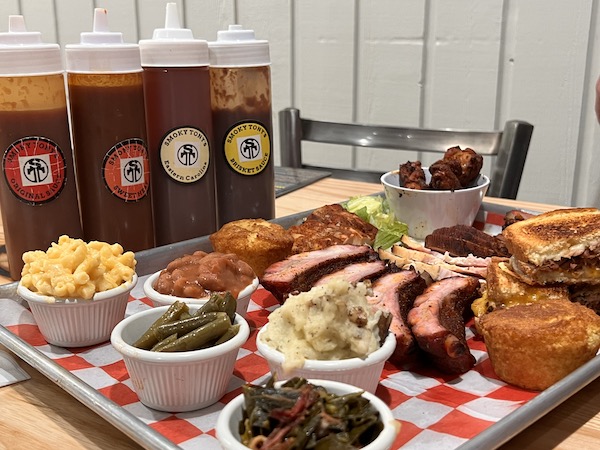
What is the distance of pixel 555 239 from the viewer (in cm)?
159

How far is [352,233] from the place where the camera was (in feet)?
7.03

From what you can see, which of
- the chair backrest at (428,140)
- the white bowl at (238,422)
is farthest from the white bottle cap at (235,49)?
the chair backrest at (428,140)

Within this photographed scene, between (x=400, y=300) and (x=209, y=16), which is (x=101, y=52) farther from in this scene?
(x=209, y=16)

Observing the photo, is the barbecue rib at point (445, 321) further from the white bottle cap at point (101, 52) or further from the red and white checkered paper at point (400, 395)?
the white bottle cap at point (101, 52)

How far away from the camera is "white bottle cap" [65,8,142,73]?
5.87 ft

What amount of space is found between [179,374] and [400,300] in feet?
2.03

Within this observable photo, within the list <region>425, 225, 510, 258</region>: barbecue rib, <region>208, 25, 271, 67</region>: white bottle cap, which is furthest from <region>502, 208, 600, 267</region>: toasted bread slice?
<region>208, 25, 271, 67</region>: white bottle cap

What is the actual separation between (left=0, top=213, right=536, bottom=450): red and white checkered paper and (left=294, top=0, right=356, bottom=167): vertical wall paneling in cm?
308

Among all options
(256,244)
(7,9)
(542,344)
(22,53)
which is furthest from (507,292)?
(7,9)

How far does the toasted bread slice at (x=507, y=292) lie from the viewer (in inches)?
62.5

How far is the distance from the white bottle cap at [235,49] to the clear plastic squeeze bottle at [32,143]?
0.48 meters

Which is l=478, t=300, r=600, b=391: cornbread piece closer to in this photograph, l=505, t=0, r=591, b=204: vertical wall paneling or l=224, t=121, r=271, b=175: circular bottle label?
l=224, t=121, r=271, b=175: circular bottle label

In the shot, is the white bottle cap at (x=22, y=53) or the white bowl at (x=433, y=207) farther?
the white bowl at (x=433, y=207)

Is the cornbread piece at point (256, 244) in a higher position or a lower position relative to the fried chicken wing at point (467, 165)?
lower
